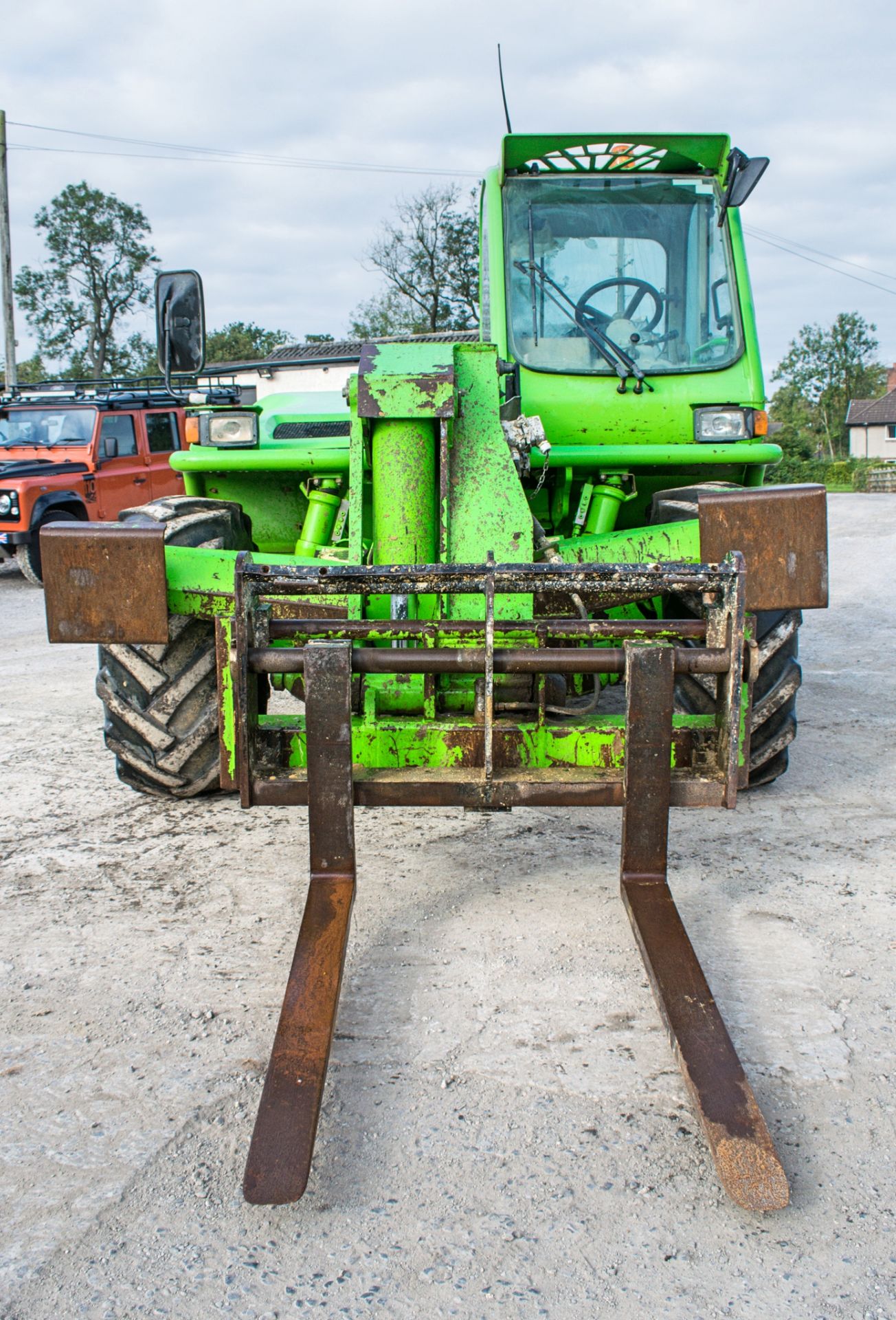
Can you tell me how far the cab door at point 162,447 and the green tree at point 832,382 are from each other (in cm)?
6505

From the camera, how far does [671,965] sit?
273cm

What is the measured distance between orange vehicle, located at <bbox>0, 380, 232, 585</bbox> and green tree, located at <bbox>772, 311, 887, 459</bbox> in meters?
65.4

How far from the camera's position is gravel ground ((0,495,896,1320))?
6.36 feet

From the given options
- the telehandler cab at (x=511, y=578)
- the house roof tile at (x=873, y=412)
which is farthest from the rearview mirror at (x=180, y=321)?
the house roof tile at (x=873, y=412)

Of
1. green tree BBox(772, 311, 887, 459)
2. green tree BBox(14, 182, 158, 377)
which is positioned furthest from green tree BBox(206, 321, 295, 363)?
green tree BBox(772, 311, 887, 459)

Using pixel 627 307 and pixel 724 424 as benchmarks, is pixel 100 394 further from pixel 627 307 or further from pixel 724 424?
pixel 724 424

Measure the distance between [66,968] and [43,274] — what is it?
51.5 metres

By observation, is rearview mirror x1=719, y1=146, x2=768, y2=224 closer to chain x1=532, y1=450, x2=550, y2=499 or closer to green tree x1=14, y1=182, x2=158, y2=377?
chain x1=532, y1=450, x2=550, y2=499

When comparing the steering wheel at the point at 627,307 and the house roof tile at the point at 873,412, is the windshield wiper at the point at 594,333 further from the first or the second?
the house roof tile at the point at 873,412

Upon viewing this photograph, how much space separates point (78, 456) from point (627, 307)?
9.36m

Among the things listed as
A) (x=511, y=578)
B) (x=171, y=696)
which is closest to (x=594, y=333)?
(x=511, y=578)

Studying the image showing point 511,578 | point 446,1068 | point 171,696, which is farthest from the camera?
point 171,696

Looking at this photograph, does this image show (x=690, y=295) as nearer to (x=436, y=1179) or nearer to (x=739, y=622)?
(x=739, y=622)

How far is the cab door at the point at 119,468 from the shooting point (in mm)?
12539
